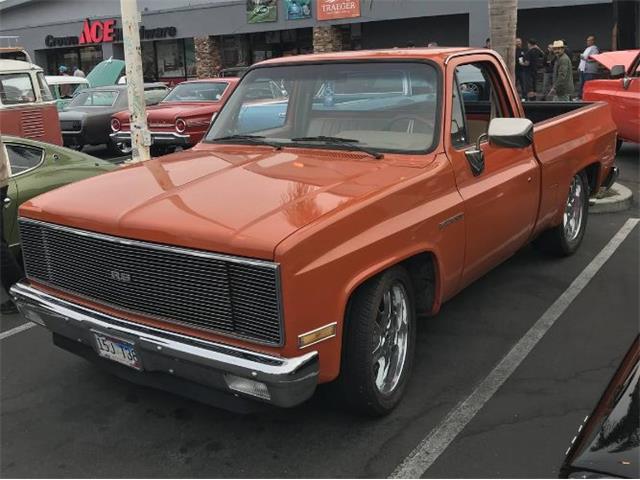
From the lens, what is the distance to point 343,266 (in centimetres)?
303

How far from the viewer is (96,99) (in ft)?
50.5

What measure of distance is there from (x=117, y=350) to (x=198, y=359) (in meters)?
0.55

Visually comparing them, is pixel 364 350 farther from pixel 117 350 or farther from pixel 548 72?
pixel 548 72

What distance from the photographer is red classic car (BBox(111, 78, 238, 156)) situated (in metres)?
12.2

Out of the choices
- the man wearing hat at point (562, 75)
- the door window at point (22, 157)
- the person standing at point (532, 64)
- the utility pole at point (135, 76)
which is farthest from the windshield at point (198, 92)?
the person standing at point (532, 64)

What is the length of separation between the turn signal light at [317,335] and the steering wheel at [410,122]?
157cm

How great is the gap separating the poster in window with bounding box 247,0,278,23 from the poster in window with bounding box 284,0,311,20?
57 cm

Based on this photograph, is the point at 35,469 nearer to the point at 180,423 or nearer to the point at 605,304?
the point at 180,423

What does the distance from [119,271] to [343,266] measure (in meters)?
1.12

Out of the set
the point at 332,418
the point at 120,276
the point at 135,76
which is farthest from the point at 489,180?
the point at 135,76

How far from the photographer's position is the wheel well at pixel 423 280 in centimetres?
379

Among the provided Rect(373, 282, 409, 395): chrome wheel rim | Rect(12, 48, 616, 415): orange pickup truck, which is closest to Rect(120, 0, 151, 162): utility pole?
Rect(12, 48, 616, 415): orange pickup truck

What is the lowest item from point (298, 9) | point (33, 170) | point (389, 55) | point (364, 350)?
point (364, 350)

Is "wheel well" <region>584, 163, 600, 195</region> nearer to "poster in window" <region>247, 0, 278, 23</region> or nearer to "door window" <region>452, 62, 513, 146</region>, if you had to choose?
"door window" <region>452, 62, 513, 146</region>
